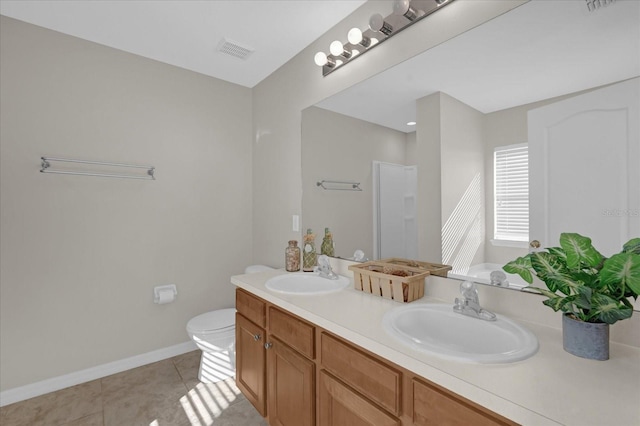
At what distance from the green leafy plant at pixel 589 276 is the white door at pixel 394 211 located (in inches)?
26.6

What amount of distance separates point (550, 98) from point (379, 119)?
792 millimetres

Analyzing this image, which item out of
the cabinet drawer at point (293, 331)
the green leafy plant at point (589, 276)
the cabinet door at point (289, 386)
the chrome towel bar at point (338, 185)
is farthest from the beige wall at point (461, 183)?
the cabinet door at point (289, 386)

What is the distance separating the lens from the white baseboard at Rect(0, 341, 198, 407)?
6.25 feet

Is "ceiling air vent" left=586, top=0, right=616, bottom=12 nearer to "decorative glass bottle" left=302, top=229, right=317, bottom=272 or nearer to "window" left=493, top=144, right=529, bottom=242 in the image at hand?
"window" left=493, top=144, right=529, bottom=242

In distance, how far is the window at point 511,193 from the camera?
3.67 feet

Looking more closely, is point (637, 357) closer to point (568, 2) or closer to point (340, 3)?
point (568, 2)

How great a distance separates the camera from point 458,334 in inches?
43.5

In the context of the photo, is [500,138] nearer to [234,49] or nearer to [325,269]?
[325,269]

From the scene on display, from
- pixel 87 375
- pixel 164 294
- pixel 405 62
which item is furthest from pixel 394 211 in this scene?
pixel 87 375

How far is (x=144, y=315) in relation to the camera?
238 cm

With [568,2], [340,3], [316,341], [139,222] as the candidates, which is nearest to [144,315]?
[139,222]

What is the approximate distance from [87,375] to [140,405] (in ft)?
1.98

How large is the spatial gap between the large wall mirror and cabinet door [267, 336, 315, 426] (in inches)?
28.4

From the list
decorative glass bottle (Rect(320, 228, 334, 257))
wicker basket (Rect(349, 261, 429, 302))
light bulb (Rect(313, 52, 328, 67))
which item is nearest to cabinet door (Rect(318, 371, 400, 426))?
wicker basket (Rect(349, 261, 429, 302))
